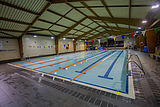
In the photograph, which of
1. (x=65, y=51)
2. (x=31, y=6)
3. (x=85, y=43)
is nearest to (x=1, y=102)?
(x=31, y=6)

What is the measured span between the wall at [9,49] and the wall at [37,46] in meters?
0.88

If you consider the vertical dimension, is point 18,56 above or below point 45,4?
below

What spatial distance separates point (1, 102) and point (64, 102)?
165 cm

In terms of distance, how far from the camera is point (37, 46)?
1072 centimetres

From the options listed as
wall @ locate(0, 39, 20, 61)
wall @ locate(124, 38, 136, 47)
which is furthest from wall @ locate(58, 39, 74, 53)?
wall @ locate(124, 38, 136, 47)

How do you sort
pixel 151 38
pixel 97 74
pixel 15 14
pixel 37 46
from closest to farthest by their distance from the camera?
pixel 97 74, pixel 15 14, pixel 151 38, pixel 37 46

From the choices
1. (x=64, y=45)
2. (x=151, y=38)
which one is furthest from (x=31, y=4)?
(x=151, y=38)

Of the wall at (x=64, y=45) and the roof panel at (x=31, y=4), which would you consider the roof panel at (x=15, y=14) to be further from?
the wall at (x=64, y=45)

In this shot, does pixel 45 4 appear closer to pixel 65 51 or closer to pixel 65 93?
pixel 65 93

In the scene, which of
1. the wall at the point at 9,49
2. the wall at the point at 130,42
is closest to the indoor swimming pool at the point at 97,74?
the wall at the point at 9,49

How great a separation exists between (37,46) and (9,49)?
10.1ft

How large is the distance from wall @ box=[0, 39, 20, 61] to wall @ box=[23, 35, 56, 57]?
0.88m

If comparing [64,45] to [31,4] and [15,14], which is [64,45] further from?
[31,4]

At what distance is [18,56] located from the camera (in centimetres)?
910
